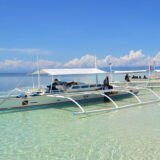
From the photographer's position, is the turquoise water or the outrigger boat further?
the outrigger boat

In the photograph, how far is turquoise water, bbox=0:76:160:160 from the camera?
6.35m

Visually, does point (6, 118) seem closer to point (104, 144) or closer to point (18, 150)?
point (18, 150)

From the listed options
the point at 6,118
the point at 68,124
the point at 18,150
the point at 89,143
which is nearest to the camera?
the point at 18,150

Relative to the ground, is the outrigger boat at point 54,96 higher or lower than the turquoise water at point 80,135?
higher

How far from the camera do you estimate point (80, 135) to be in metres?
8.06

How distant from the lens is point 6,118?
10.8 metres

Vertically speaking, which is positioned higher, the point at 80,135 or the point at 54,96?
the point at 54,96

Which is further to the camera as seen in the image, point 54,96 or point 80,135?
point 54,96

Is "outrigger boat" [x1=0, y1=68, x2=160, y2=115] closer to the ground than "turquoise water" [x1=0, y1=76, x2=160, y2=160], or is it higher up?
higher up

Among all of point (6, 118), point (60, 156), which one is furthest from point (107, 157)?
point (6, 118)

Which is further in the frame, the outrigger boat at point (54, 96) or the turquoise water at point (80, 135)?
the outrigger boat at point (54, 96)

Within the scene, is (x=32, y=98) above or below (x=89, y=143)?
above

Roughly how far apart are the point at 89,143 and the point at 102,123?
2583 millimetres

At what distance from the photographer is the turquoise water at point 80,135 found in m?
6.35
